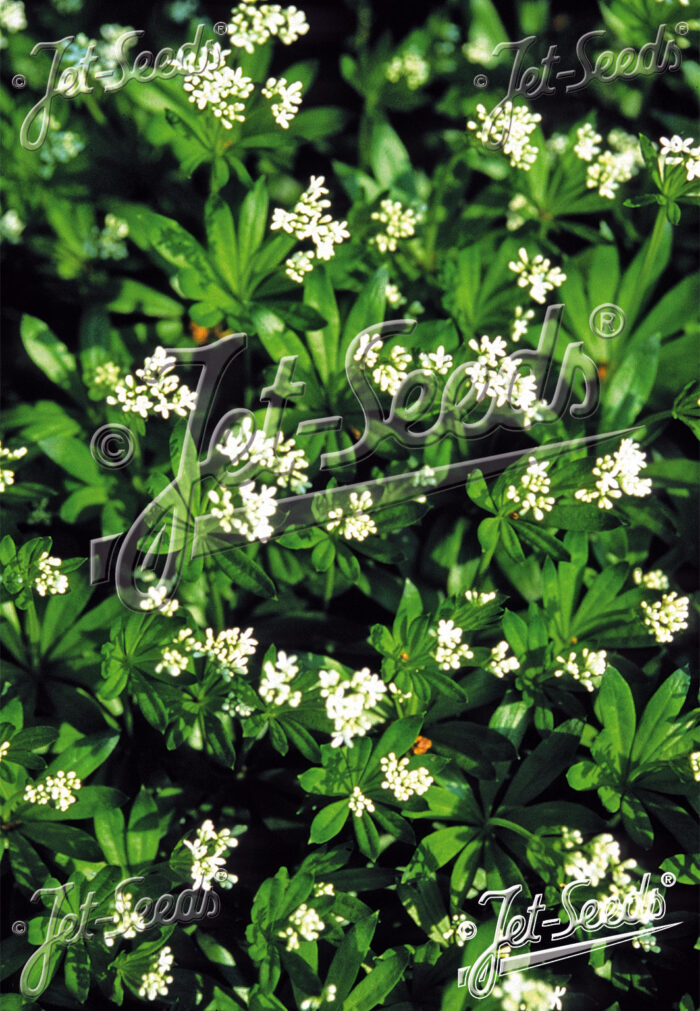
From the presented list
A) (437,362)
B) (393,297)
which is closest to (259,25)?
(393,297)

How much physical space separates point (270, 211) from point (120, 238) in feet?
1.97

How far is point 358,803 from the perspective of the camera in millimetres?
2104

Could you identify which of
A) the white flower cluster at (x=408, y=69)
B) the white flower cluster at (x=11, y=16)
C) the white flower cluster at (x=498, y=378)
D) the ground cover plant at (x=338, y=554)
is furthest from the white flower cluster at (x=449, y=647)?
the white flower cluster at (x=11, y=16)

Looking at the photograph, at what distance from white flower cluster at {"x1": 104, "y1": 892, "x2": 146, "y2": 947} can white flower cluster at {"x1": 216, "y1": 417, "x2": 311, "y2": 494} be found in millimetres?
1211

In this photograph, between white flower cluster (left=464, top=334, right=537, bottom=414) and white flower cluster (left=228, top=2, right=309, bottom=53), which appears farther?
white flower cluster (left=228, top=2, right=309, bottom=53)

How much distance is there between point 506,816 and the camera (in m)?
2.31

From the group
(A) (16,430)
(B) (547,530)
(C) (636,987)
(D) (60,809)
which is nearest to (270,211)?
(A) (16,430)

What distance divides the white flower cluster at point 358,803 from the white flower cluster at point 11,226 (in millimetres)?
2412

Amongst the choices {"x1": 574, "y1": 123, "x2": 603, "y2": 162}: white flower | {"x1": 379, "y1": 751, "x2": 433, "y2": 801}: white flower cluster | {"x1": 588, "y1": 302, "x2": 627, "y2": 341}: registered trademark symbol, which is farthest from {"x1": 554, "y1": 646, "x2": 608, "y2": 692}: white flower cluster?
{"x1": 574, "y1": 123, "x2": 603, "y2": 162}: white flower

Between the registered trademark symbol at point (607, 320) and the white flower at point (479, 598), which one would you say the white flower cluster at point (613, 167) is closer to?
the registered trademark symbol at point (607, 320)

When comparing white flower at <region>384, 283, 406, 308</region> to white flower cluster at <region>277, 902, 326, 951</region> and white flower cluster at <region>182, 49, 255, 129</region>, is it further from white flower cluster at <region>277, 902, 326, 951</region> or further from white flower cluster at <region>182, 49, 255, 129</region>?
white flower cluster at <region>277, 902, 326, 951</region>

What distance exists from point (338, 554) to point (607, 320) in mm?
1364

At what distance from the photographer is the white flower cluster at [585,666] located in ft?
7.07

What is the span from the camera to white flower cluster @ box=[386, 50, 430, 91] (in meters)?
3.06
